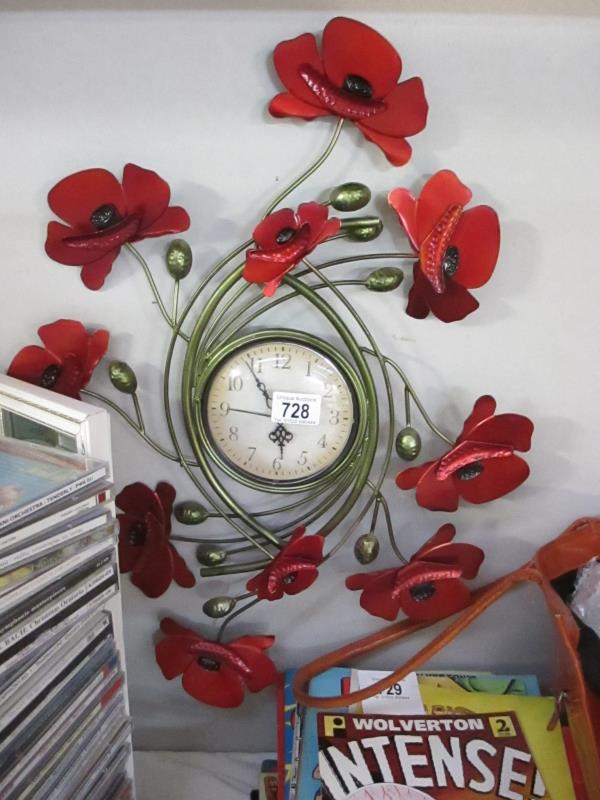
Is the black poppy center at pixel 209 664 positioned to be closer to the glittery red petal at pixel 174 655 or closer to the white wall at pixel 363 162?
the glittery red petal at pixel 174 655

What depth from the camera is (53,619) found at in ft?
1.89

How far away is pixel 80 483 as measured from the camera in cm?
57

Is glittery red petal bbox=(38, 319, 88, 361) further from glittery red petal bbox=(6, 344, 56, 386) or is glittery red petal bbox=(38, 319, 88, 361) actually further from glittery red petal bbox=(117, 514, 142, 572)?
glittery red petal bbox=(117, 514, 142, 572)

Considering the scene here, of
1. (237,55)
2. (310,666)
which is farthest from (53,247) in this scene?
(310,666)

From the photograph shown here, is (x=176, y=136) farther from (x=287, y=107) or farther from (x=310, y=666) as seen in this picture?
(x=310, y=666)

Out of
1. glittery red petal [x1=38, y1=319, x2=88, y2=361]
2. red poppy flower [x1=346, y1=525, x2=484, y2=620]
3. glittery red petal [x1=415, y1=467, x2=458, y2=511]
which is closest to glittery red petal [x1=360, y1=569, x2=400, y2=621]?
red poppy flower [x1=346, y1=525, x2=484, y2=620]

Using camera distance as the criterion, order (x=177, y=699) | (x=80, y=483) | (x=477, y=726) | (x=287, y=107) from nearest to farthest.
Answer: (x=80, y=483) < (x=287, y=107) < (x=477, y=726) < (x=177, y=699)

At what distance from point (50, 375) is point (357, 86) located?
0.44 metres

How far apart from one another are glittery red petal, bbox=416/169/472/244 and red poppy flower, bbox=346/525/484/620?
14.3 inches

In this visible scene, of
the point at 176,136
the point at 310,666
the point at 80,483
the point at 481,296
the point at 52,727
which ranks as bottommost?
the point at 310,666

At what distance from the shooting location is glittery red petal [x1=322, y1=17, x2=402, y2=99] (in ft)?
2.13

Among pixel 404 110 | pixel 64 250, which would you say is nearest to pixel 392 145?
pixel 404 110

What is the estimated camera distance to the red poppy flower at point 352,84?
654mm

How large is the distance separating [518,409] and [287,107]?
0.43m
